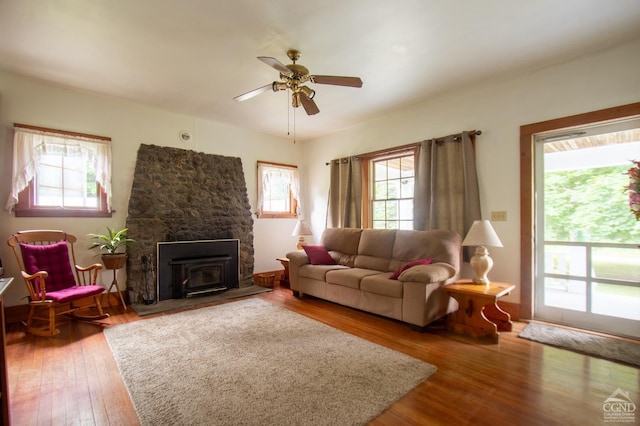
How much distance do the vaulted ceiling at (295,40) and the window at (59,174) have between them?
2.32 ft

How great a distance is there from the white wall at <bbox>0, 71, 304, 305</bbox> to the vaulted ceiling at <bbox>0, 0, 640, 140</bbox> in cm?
27

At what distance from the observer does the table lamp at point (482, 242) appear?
2.99 metres

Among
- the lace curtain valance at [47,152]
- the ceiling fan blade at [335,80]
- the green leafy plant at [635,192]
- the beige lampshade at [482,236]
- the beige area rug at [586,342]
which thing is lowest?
the beige area rug at [586,342]

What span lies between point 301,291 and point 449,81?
11.4 ft

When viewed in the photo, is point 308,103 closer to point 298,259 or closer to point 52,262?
point 298,259

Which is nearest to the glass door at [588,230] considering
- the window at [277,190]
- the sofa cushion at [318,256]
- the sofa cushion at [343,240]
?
the sofa cushion at [343,240]

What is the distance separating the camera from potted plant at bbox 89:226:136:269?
11.8 ft

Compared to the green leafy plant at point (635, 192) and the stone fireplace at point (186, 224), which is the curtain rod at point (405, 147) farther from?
the stone fireplace at point (186, 224)

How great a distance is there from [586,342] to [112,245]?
5300mm

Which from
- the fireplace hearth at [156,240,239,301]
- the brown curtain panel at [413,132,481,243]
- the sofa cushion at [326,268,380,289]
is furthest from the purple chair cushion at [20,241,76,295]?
the brown curtain panel at [413,132,481,243]

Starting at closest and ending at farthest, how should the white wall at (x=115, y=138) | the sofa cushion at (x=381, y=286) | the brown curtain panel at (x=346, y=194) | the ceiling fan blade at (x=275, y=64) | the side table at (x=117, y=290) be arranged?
the ceiling fan blade at (x=275, y=64) < the sofa cushion at (x=381, y=286) < the white wall at (x=115, y=138) < the side table at (x=117, y=290) < the brown curtain panel at (x=346, y=194)

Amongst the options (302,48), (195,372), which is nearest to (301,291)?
(195,372)

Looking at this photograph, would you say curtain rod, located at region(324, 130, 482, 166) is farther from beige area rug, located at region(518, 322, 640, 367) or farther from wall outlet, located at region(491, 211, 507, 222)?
beige area rug, located at region(518, 322, 640, 367)

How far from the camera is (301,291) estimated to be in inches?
171
